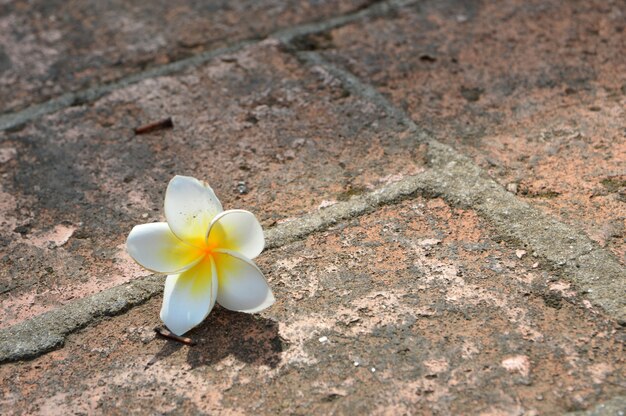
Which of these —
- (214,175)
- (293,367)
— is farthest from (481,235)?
(214,175)

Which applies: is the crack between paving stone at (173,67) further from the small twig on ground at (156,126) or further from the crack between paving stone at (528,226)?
the crack between paving stone at (528,226)

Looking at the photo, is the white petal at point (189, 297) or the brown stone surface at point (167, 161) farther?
the brown stone surface at point (167, 161)

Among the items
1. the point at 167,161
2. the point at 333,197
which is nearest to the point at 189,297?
the point at 333,197

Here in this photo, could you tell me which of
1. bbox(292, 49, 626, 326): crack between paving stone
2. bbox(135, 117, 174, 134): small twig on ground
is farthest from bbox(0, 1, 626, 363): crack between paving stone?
bbox(135, 117, 174, 134): small twig on ground

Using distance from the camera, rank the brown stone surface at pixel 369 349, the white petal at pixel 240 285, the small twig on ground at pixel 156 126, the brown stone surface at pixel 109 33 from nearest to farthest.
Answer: the brown stone surface at pixel 369 349 → the white petal at pixel 240 285 → the small twig on ground at pixel 156 126 → the brown stone surface at pixel 109 33

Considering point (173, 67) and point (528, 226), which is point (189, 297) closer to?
point (528, 226)

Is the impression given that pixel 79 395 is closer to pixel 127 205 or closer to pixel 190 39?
pixel 127 205

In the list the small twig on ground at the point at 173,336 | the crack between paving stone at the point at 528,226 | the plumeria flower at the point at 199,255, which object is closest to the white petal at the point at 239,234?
the plumeria flower at the point at 199,255
